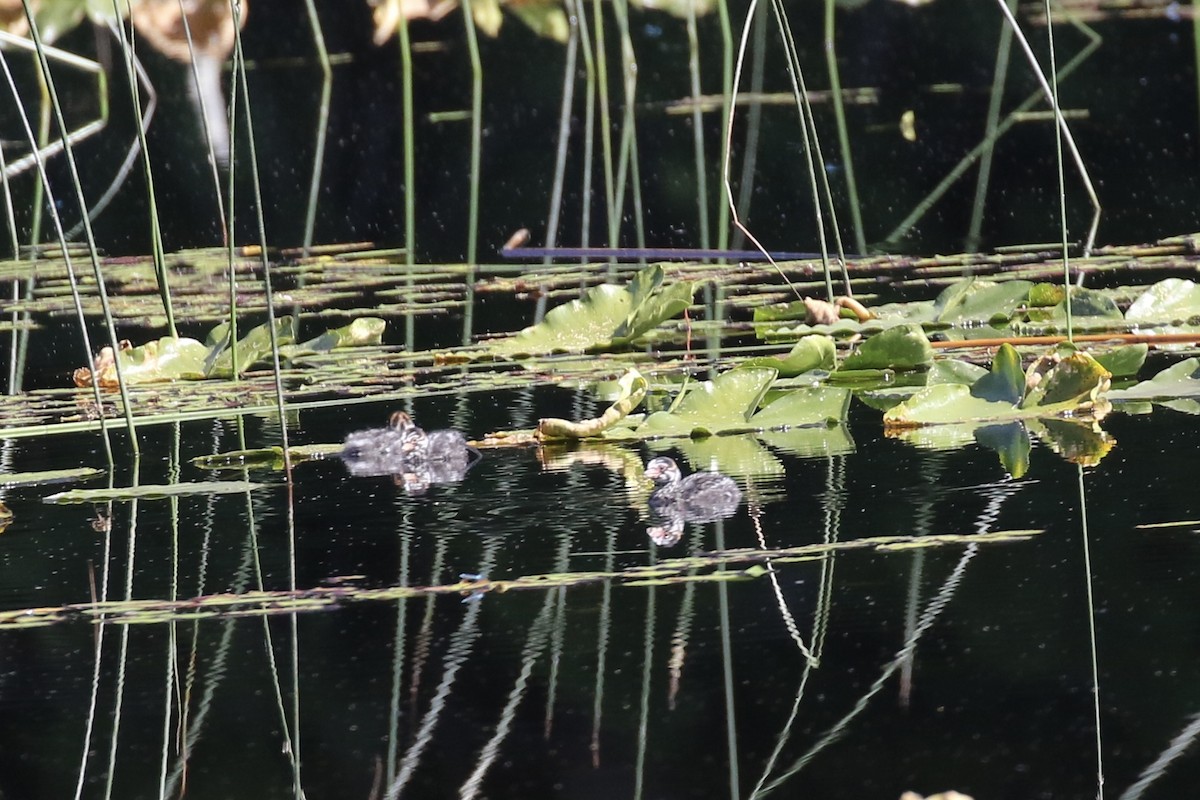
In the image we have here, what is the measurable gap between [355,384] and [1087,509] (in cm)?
152

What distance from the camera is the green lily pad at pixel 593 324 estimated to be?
A: 362 cm

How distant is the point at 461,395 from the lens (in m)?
3.39

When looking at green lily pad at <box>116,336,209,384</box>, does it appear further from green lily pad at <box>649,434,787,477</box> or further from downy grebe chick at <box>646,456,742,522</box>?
downy grebe chick at <box>646,456,742,522</box>

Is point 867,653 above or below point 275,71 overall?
below

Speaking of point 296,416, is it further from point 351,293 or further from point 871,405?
point 351,293

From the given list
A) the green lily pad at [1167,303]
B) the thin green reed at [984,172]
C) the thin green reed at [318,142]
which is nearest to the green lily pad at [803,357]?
the green lily pad at [1167,303]

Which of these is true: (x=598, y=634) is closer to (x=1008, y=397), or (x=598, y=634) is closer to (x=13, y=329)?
(x=1008, y=397)

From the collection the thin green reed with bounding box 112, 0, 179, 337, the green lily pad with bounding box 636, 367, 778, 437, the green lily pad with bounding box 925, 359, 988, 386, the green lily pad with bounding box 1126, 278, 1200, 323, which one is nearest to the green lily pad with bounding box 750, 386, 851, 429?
the green lily pad with bounding box 636, 367, 778, 437

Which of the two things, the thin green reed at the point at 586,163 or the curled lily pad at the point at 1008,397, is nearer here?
the curled lily pad at the point at 1008,397

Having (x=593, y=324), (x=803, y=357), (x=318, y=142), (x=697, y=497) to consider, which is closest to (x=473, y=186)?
(x=318, y=142)

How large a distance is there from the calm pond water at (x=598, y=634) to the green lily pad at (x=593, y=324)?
0.85 ft

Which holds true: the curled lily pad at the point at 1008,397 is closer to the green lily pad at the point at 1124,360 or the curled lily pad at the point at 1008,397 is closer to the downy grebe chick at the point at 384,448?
the green lily pad at the point at 1124,360

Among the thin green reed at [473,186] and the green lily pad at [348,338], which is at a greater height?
the thin green reed at [473,186]

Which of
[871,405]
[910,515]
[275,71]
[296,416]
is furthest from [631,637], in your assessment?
[275,71]
